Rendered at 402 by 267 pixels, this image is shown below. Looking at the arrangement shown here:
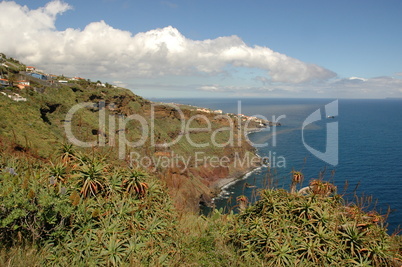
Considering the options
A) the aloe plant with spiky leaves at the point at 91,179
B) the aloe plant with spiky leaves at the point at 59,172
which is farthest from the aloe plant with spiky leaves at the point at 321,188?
the aloe plant with spiky leaves at the point at 59,172

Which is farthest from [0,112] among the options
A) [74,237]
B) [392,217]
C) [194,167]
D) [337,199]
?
[392,217]

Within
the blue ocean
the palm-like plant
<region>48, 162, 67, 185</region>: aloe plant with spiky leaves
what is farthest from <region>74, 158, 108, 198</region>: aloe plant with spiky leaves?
the blue ocean

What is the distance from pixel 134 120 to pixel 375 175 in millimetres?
46096

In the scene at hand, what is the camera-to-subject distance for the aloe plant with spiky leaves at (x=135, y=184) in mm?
7543

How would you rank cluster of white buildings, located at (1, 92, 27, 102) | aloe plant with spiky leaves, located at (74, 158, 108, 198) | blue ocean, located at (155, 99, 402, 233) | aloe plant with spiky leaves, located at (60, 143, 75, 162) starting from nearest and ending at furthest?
aloe plant with spiky leaves, located at (74, 158, 108, 198)
aloe plant with spiky leaves, located at (60, 143, 75, 162)
cluster of white buildings, located at (1, 92, 27, 102)
blue ocean, located at (155, 99, 402, 233)

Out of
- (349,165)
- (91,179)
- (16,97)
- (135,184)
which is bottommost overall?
(349,165)

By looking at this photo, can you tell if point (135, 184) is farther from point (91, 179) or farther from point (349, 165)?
point (349, 165)

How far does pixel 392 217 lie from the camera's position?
30.5m

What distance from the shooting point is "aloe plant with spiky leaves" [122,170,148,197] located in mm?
7543

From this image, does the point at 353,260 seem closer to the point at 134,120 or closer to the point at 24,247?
the point at 24,247

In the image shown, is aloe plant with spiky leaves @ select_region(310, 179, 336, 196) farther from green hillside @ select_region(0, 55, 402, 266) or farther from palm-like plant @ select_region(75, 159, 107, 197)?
palm-like plant @ select_region(75, 159, 107, 197)

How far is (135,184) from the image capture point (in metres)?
7.53

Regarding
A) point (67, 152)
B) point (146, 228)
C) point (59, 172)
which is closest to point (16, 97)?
point (67, 152)

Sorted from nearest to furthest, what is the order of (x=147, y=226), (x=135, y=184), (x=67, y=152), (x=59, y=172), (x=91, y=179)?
1. (x=147, y=226)
2. (x=91, y=179)
3. (x=59, y=172)
4. (x=135, y=184)
5. (x=67, y=152)
